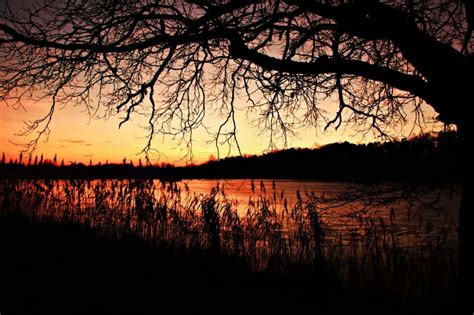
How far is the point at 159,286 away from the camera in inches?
183

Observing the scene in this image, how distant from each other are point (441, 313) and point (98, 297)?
4002 millimetres

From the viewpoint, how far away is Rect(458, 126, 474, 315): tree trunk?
3.61 metres

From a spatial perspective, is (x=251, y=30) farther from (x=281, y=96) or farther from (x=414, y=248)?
(x=414, y=248)

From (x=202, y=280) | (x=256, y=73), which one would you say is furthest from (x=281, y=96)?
(x=202, y=280)

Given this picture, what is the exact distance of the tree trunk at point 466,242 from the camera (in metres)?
3.61

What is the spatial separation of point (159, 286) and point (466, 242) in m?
3.36

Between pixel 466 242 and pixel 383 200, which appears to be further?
pixel 383 200

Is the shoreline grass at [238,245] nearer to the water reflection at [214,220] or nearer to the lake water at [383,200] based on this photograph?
the water reflection at [214,220]

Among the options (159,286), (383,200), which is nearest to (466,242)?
(383,200)

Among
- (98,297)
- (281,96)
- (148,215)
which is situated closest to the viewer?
(98,297)

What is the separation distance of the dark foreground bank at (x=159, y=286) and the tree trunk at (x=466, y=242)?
3.89 ft

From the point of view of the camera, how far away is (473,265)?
141 inches

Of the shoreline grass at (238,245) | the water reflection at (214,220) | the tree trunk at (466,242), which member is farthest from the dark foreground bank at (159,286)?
the tree trunk at (466,242)

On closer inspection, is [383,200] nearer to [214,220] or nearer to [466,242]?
A: [466,242]
